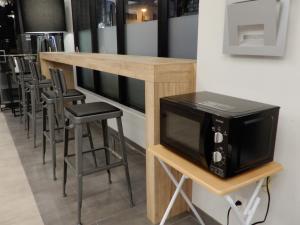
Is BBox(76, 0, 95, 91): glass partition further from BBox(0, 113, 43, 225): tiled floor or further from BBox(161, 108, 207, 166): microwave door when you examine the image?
BBox(161, 108, 207, 166): microwave door

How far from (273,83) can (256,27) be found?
30 centimetres

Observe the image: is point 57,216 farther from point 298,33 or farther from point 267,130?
point 298,33

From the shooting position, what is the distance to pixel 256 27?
52.6 inches

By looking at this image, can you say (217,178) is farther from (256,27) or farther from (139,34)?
(139,34)

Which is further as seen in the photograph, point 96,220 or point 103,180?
point 103,180

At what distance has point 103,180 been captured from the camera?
8.58ft

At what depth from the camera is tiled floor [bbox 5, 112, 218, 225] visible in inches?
80.5

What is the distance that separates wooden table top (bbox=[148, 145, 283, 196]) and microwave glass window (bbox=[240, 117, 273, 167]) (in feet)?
0.20

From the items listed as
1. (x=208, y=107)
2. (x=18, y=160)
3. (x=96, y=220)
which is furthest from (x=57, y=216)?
(x=208, y=107)

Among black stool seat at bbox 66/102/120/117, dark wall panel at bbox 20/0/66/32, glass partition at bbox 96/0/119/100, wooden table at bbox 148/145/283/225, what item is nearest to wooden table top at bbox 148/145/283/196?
wooden table at bbox 148/145/283/225

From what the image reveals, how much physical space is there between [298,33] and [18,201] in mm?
2388

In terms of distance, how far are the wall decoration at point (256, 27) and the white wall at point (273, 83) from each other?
0.15ft

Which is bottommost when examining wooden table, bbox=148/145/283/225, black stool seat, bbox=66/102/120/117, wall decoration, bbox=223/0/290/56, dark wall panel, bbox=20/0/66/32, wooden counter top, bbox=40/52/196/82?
wooden table, bbox=148/145/283/225

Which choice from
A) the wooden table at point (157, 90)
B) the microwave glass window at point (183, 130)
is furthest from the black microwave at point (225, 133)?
the wooden table at point (157, 90)
